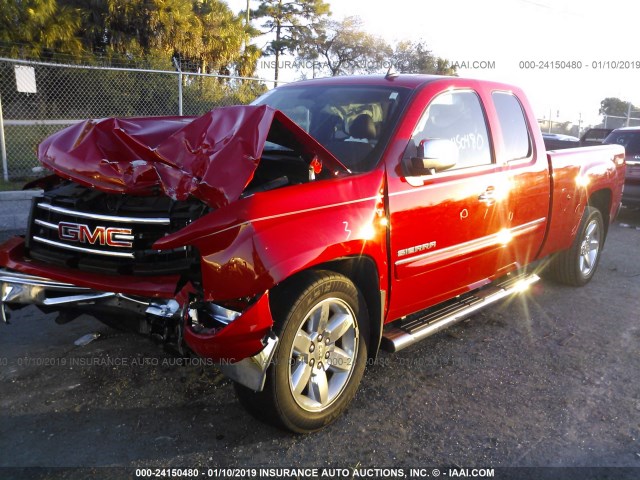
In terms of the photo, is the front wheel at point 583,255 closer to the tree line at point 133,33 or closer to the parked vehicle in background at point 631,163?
the parked vehicle in background at point 631,163

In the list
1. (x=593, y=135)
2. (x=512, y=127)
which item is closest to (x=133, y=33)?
(x=593, y=135)

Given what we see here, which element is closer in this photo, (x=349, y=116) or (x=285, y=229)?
(x=285, y=229)

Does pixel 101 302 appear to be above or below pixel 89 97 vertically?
below

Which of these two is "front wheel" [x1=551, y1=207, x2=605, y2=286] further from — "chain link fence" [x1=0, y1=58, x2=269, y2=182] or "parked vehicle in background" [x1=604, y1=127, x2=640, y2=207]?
"chain link fence" [x1=0, y1=58, x2=269, y2=182]

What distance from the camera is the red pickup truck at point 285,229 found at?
2568mm

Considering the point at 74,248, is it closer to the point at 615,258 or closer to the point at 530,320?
the point at 530,320

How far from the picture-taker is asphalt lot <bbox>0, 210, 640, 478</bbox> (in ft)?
9.21

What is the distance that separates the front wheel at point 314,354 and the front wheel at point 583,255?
3.37 metres

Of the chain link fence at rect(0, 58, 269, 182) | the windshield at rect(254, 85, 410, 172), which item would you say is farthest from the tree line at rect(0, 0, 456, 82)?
the windshield at rect(254, 85, 410, 172)

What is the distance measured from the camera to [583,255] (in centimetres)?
581

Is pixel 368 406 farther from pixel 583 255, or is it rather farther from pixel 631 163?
pixel 631 163

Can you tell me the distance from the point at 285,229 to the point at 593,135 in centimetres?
1421

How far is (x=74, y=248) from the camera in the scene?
303cm

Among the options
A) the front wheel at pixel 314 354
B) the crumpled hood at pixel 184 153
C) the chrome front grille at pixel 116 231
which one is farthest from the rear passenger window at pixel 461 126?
the chrome front grille at pixel 116 231
